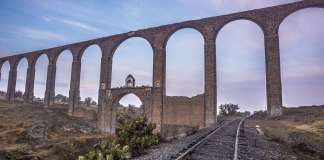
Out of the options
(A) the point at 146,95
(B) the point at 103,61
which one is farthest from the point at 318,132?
(B) the point at 103,61

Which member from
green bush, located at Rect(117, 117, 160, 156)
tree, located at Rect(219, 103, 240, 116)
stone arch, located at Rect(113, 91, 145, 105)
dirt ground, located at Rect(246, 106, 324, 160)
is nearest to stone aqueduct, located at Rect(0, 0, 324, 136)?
stone arch, located at Rect(113, 91, 145, 105)

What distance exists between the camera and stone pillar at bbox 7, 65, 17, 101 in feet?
129

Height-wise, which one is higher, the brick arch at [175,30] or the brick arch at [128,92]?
the brick arch at [175,30]

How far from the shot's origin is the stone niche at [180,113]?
23141mm

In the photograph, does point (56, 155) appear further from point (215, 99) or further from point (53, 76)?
point (53, 76)

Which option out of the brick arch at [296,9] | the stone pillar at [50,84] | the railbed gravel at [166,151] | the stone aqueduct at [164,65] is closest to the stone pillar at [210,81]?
the stone aqueduct at [164,65]

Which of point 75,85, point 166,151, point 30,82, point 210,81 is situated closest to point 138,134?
point 166,151

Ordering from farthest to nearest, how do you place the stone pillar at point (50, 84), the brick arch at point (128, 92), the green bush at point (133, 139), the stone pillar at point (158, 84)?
the stone pillar at point (50, 84)
the brick arch at point (128, 92)
the stone pillar at point (158, 84)
the green bush at point (133, 139)

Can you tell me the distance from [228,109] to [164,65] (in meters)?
22.6

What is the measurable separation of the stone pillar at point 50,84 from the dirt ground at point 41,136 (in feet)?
5.21

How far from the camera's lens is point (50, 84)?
33812 mm

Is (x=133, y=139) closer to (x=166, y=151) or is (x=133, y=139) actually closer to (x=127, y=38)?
(x=166, y=151)

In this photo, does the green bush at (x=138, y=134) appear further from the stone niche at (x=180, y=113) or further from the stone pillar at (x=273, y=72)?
the stone niche at (x=180, y=113)

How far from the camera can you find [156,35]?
25312 millimetres
